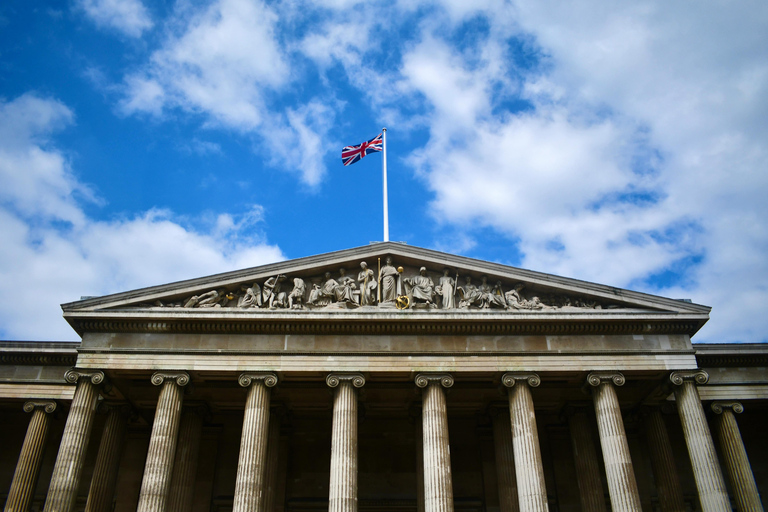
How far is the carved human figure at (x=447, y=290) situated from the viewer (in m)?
26.0

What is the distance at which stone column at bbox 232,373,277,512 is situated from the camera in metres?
22.5

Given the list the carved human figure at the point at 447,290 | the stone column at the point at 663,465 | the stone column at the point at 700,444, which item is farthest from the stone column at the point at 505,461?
the stone column at the point at 700,444

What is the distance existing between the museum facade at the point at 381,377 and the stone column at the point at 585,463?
0.29 feet

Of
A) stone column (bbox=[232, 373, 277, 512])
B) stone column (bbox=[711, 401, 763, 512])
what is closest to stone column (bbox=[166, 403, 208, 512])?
stone column (bbox=[232, 373, 277, 512])

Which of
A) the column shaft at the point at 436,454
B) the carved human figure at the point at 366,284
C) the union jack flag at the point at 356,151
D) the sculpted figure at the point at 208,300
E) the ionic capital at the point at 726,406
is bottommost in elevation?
the column shaft at the point at 436,454

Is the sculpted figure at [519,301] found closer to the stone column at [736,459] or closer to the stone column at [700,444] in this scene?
the stone column at [700,444]

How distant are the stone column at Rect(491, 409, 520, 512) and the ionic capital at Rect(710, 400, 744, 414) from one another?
8.40m

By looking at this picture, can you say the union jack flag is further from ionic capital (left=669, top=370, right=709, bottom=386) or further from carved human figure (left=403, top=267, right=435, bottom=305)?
ionic capital (left=669, top=370, right=709, bottom=386)

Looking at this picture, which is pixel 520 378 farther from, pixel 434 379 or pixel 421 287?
pixel 421 287

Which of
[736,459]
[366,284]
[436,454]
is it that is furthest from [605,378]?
[366,284]

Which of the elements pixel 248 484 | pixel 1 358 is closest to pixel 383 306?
pixel 248 484

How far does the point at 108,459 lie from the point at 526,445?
643 inches

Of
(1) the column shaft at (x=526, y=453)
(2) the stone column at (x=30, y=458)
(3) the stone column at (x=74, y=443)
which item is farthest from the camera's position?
(2) the stone column at (x=30, y=458)

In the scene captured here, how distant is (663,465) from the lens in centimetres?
2664
